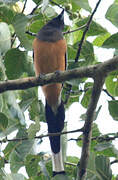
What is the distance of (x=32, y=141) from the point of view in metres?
2.73

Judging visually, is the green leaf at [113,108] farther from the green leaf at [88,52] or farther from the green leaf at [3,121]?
the green leaf at [3,121]

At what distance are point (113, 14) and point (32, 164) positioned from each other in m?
1.42

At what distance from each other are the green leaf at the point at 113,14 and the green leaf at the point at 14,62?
767 mm

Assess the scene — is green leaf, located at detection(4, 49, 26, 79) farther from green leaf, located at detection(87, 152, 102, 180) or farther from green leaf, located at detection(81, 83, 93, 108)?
green leaf, located at detection(87, 152, 102, 180)

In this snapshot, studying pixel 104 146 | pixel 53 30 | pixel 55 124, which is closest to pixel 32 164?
pixel 104 146

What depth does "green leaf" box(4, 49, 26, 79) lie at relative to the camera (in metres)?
2.68

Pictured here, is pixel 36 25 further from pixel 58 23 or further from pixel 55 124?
pixel 55 124

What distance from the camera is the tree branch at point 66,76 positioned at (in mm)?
2402

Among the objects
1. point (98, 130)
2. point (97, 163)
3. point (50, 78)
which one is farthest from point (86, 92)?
point (97, 163)

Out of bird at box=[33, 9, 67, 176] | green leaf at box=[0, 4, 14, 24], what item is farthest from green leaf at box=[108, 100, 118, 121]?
green leaf at box=[0, 4, 14, 24]

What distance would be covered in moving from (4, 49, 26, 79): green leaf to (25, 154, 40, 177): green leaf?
68cm

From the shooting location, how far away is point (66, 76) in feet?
8.36

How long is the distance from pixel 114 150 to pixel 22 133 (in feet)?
2.49

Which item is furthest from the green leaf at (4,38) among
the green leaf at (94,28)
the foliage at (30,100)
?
the green leaf at (94,28)
